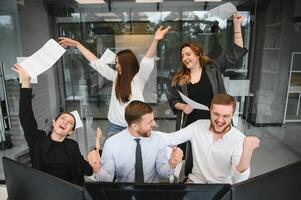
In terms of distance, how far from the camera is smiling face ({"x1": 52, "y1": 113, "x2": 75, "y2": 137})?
134cm

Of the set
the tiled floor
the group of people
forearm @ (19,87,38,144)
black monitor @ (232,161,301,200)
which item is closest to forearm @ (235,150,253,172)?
the group of people

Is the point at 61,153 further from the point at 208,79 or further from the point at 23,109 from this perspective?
Result: the point at 208,79

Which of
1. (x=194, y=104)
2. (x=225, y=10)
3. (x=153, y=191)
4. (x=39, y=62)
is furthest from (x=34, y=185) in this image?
(x=225, y=10)

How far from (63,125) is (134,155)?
42 centimetres

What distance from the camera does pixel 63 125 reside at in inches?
53.2

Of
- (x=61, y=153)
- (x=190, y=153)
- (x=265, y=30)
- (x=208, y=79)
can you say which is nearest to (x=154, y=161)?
(x=190, y=153)

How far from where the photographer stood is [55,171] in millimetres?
1269

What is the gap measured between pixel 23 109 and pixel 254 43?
3.96m

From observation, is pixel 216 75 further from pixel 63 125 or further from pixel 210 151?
pixel 63 125

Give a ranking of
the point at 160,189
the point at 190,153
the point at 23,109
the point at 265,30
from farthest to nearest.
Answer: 1. the point at 265,30
2. the point at 190,153
3. the point at 23,109
4. the point at 160,189

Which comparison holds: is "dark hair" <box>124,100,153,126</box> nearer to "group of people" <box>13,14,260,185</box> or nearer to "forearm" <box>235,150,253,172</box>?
"group of people" <box>13,14,260,185</box>

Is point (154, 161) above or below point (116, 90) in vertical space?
→ below

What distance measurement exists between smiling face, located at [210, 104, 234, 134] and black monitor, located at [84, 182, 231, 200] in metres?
0.56

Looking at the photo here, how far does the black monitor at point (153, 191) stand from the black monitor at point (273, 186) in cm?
5
